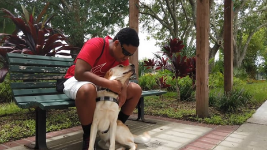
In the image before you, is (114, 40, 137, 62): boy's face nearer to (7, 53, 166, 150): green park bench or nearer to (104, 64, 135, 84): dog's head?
(104, 64, 135, 84): dog's head

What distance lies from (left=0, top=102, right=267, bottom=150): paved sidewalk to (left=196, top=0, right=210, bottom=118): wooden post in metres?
0.42

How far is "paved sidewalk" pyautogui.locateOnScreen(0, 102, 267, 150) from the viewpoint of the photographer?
2277 mm

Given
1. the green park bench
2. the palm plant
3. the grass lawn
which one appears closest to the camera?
the green park bench

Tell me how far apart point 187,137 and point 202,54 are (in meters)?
1.48

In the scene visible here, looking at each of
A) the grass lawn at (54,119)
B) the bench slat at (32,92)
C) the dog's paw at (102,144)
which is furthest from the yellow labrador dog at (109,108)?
the grass lawn at (54,119)

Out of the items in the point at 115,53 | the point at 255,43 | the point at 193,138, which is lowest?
the point at 193,138

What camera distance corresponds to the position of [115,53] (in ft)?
6.61

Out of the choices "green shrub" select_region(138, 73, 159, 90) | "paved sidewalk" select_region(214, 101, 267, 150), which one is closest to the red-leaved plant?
"paved sidewalk" select_region(214, 101, 267, 150)

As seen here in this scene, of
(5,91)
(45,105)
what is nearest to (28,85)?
(45,105)

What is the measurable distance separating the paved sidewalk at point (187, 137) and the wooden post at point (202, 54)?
1.38 ft

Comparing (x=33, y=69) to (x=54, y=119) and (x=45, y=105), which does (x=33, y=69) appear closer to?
(x=45, y=105)

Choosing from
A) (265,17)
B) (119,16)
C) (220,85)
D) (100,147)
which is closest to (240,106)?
(100,147)

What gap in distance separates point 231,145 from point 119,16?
921 centimetres

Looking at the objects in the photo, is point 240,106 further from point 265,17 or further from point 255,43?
point 255,43
